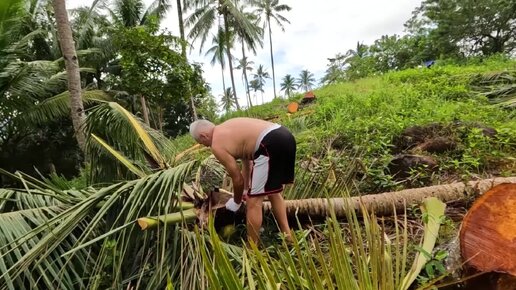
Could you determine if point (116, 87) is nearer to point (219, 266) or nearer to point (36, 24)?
point (36, 24)

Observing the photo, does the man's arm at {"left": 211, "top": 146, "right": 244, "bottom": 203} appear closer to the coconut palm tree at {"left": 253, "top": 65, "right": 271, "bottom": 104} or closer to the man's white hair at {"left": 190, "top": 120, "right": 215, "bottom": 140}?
the man's white hair at {"left": 190, "top": 120, "right": 215, "bottom": 140}

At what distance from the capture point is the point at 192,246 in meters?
2.25

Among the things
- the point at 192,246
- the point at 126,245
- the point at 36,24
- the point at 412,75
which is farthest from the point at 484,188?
the point at 36,24

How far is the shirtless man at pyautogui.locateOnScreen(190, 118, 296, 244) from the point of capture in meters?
2.68

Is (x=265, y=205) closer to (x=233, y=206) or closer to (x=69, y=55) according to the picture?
(x=233, y=206)

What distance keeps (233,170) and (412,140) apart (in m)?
2.71

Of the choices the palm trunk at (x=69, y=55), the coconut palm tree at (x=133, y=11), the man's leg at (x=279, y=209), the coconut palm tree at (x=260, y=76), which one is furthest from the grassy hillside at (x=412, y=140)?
the coconut palm tree at (x=260, y=76)

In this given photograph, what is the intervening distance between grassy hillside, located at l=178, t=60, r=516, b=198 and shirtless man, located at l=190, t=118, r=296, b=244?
0.52m

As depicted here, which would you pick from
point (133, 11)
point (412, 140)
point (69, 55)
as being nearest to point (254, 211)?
point (412, 140)

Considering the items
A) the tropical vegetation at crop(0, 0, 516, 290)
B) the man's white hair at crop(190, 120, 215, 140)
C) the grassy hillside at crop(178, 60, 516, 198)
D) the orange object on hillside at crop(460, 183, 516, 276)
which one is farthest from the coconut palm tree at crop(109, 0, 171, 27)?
the orange object on hillside at crop(460, 183, 516, 276)

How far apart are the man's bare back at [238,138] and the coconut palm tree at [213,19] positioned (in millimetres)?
15313

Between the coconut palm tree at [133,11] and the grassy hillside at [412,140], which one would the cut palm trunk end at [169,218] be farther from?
the coconut palm tree at [133,11]

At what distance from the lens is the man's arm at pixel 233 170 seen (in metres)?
2.69

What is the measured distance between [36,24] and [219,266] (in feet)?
53.1
